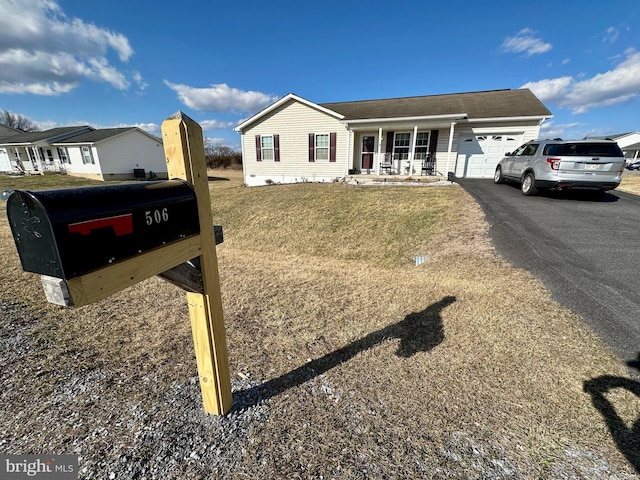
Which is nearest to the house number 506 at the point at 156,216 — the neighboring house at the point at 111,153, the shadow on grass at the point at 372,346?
the shadow on grass at the point at 372,346

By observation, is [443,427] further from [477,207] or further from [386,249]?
[477,207]

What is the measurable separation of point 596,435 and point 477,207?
6.17m

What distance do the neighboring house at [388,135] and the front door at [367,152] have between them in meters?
0.05

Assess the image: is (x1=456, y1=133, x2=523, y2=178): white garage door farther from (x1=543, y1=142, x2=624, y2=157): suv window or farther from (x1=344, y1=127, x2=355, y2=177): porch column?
(x1=543, y1=142, x2=624, y2=157): suv window

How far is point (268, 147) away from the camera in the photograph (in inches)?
627

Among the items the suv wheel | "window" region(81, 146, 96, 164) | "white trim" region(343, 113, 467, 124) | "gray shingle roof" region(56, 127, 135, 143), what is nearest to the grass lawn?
the suv wheel

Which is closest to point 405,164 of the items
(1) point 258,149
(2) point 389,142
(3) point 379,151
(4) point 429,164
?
(4) point 429,164

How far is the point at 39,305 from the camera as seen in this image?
3.82 meters

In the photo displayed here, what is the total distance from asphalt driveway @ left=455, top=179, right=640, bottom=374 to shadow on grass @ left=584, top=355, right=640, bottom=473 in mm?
243

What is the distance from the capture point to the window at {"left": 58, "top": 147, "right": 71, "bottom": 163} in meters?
26.5

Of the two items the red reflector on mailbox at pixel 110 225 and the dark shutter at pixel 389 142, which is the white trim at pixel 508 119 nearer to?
the dark shutter at pixel 389 142

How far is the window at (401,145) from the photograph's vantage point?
14211mm

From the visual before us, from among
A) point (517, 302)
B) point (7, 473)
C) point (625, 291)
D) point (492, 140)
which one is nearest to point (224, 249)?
point (7, 473)

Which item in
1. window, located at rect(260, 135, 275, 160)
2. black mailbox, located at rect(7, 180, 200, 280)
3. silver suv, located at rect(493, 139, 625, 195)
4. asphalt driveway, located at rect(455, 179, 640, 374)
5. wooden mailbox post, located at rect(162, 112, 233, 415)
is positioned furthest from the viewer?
window, located at rect(260, 135, 275, 160)
